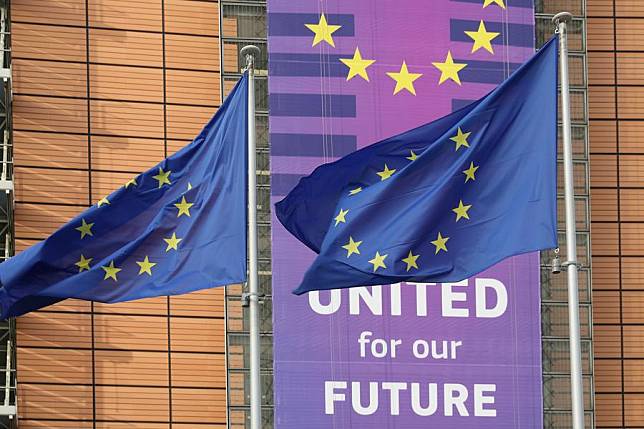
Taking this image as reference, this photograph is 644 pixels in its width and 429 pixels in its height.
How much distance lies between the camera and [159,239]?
2330cm

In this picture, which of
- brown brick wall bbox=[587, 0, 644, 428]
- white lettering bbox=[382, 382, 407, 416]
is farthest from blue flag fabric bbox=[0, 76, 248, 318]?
brown brick wall bbox=[587, 0, 644, 428]

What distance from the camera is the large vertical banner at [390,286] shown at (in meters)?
40.0

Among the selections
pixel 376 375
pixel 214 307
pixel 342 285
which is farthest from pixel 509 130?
pixel 214 307

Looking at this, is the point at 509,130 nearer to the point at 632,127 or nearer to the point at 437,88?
the point at 437,88

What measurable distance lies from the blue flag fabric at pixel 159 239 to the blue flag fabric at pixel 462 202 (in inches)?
41.3

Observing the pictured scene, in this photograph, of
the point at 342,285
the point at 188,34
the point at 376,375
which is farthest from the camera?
the point at 188,34

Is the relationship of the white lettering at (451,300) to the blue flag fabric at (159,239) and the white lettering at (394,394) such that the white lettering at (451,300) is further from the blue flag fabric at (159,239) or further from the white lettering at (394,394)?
the blue flag fabric at (159,239)

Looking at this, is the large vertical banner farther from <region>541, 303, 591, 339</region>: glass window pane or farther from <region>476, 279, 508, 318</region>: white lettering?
<region>541, 303, 591, 339</region>: glass window pane

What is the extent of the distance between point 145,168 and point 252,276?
20.4m

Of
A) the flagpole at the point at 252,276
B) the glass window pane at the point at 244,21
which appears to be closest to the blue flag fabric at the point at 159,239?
the flagpole at the point at 252,276

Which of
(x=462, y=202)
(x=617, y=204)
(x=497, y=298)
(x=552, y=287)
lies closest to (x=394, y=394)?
(x=497, y=298)

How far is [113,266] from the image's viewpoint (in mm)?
23172

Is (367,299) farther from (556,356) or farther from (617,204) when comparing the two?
(617,204)

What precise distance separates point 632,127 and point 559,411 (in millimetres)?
8360
